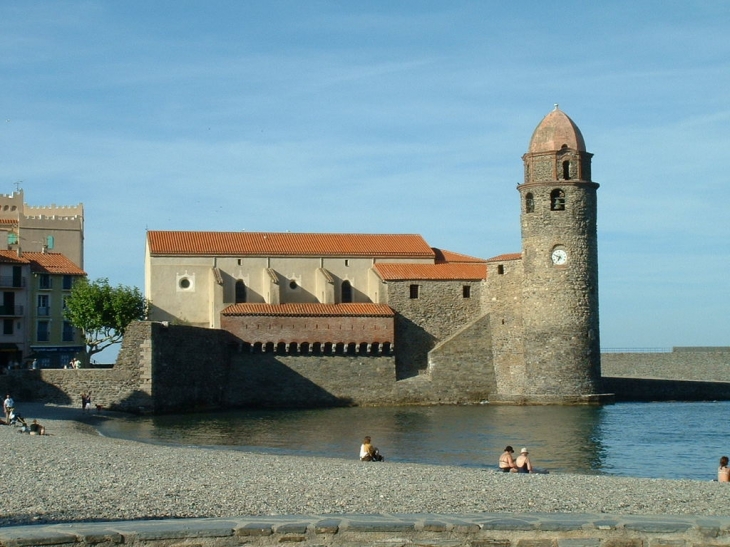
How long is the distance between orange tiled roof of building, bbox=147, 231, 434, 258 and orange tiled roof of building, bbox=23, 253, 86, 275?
5.46m

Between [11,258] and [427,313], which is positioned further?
[11,258]

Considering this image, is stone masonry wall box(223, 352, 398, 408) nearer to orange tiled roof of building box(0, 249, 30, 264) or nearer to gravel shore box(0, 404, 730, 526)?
orange tiled roof of building box(0, 249, 30, 264)

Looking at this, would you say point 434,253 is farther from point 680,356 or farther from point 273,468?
point 273,468

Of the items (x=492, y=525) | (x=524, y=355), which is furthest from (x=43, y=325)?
(x=492, y=525)

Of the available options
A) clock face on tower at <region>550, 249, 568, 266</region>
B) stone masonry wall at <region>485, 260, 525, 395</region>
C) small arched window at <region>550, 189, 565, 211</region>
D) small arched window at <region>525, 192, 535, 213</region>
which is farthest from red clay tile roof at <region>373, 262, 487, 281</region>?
small arched window at <region>550, 189, 565, 211</region>

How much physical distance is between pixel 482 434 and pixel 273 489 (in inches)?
724

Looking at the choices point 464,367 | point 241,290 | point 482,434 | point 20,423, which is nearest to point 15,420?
point 20,423

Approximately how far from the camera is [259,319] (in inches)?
1977

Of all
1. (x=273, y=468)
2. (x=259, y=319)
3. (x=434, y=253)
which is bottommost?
(x=273, y=468)

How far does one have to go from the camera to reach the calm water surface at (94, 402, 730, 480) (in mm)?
28547

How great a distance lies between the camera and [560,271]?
159ft

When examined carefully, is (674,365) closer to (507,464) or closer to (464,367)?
(464,367)

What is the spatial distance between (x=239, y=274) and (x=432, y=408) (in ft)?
44.1

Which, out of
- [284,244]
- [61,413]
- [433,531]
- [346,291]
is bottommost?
[433,531]
